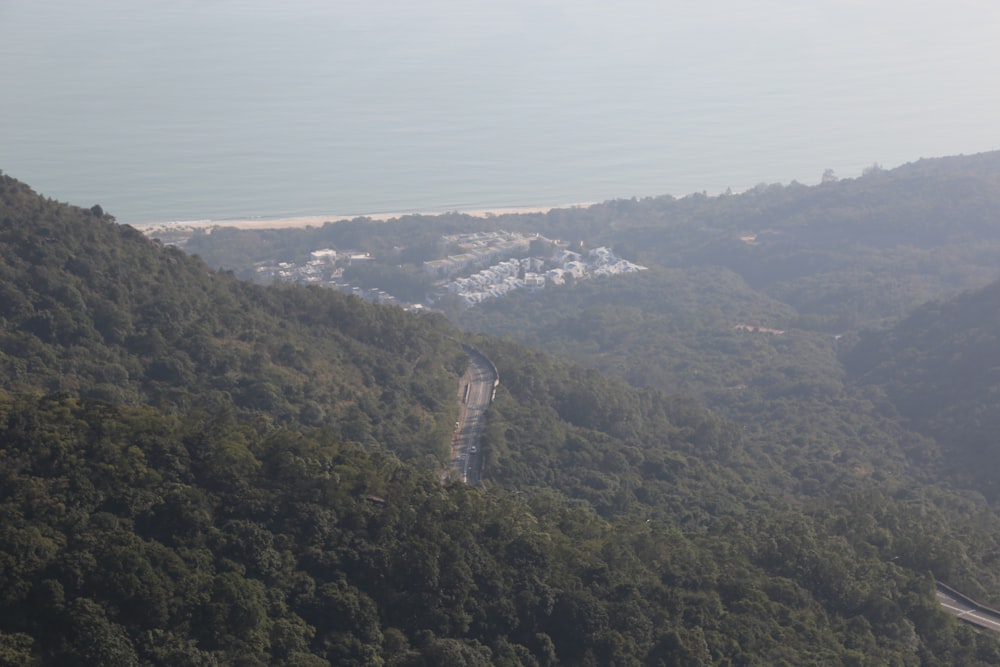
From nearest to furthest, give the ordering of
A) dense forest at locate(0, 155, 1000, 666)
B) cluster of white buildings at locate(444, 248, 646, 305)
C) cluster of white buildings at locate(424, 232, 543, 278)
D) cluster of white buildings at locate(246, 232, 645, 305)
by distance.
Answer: dense forest at locate(0, 155, 1000, 666)
cluster of white buildings at locate(246, 232, 645, 305)
cluster of white buildings at locate(444, 248, 646, 305)
cluster of white buildings at locate(424, 232, 543, 278)

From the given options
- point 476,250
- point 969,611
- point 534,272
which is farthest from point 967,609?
point 476,250

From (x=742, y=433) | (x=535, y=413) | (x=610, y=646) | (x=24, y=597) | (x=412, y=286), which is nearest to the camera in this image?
(x=24, y=597)

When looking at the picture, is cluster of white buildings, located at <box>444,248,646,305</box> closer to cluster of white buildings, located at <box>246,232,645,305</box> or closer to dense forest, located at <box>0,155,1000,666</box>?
cluster of white buildings, located at <box>246,232,645,305</box>

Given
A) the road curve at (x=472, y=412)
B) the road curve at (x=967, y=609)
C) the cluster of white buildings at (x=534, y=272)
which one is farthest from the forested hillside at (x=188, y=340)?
the cluster of white buildings at (x=534, y=272)

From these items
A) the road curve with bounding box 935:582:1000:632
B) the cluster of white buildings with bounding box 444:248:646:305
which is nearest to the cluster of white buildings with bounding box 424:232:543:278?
the cluster of white buildings with bounding box 444:248:646:305

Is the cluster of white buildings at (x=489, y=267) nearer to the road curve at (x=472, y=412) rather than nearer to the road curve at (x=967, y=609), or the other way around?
the road curve at (x=472, y=412)

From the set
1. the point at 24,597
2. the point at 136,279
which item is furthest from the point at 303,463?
the point at 136,279

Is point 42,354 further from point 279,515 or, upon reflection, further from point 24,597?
point 24,597
